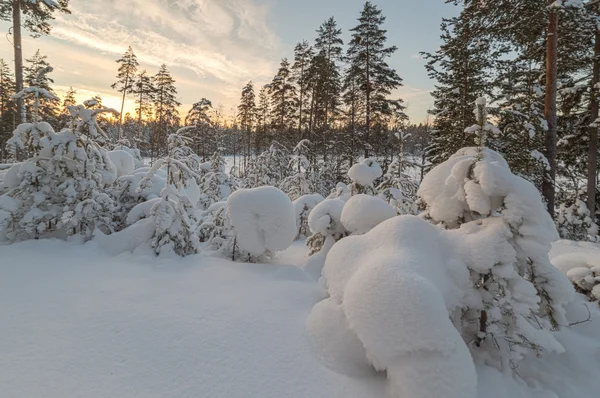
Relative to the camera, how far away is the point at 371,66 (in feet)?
61.8

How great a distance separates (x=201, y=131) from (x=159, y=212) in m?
30.4

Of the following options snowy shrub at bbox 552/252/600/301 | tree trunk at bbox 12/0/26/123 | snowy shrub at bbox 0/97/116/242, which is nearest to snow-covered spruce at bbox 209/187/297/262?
snowy shrub at bbox 0/97/116/242

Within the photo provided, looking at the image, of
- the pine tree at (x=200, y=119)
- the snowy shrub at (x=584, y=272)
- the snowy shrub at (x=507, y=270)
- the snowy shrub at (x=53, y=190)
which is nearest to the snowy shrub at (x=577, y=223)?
the snowy shrub at (x=584, y=272)

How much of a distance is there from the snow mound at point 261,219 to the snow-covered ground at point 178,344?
4.83 feet

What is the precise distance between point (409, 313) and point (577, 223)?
16838 millimetres

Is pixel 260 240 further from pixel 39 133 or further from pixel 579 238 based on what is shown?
pixel 579 238

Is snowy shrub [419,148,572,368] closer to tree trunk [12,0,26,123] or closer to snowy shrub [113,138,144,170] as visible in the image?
snowy shrub [113,138,144,170]

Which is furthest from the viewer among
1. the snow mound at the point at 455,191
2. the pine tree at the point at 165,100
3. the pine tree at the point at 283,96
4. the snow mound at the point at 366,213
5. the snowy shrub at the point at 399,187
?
the pine tree at the point at 165,100

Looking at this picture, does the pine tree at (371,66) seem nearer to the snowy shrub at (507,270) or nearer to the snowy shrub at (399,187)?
the snowy shrub at (399,187)

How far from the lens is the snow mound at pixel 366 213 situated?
17.4ft

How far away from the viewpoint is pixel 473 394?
7.18ft

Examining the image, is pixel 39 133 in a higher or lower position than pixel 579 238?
higher

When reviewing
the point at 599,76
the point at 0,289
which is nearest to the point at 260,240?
the point at 0,289

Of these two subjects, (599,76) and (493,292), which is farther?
(599,76)
